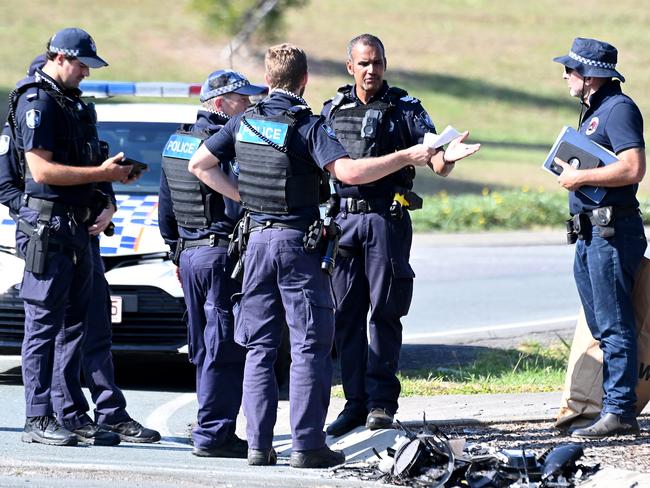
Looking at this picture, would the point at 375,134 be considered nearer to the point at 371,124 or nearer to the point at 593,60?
the point at 371,124

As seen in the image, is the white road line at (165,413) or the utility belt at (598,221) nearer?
the utility belt at (598,221)

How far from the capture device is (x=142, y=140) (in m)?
9.50

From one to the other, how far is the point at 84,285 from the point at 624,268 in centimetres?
272

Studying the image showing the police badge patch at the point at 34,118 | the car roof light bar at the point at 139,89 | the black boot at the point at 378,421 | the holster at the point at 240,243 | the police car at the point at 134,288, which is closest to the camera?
the holster at the point at 240,243

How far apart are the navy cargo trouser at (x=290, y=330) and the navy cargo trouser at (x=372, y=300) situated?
31.4 inches

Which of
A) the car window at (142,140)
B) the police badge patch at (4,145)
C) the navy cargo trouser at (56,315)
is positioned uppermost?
the car window at (142,140)

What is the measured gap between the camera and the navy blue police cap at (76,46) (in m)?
6.39

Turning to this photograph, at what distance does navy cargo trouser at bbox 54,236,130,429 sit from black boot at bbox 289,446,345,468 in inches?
47.1

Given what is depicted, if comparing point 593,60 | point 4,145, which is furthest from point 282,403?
point 593,60

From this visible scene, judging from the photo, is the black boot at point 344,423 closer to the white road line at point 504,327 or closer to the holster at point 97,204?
the holster at point 97,204

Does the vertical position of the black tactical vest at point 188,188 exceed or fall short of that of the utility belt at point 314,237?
it exceeds it

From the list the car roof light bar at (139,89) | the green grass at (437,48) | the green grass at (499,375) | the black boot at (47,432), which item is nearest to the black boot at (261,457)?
the black boot at (47,432)

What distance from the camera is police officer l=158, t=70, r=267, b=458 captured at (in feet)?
20.9

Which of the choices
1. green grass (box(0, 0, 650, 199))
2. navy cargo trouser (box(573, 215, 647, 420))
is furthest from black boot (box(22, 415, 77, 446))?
green grass (box(0, 0, 650, 199))
